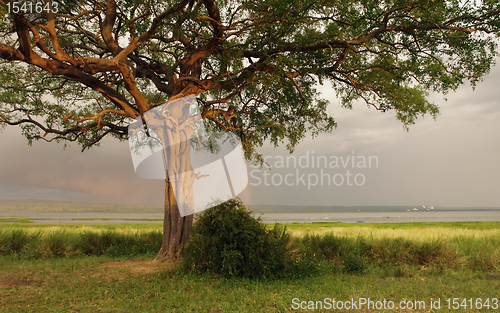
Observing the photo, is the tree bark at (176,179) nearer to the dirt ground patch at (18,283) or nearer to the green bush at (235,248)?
the green bush at (235,248)

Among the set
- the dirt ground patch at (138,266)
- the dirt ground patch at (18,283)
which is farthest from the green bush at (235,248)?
the dirt ground patch at (18,283)

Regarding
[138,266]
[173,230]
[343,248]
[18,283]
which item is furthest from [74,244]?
[343,248]

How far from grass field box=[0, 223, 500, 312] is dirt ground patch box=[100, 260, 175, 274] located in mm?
32

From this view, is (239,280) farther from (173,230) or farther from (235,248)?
(173,230)

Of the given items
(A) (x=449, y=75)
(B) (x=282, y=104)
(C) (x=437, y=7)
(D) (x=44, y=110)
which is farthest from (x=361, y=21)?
(D) (x=44, y=110)

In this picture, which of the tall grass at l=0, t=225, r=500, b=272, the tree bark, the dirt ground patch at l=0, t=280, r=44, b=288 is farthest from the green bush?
the dirt ground patch at l=0, t=280, r=44, b=288

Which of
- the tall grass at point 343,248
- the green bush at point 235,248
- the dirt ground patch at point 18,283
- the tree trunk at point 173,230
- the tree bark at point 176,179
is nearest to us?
the dirt ground patch at point 18,283

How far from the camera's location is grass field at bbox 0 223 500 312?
622 centimetres

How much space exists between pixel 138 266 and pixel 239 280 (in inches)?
165

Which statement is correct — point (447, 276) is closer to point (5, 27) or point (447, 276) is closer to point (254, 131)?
point (254, 131)

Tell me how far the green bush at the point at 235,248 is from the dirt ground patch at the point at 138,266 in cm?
156

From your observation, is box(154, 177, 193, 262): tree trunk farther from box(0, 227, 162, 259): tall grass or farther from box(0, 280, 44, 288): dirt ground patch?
box(0, 280, 44, 288): dirt ground patch

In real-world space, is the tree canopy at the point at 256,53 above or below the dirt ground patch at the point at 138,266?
above

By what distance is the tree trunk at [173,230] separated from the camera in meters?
11.2
